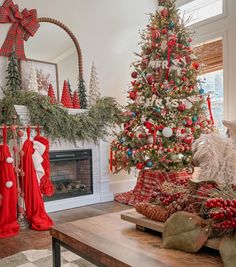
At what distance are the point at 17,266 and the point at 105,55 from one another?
11.2ft

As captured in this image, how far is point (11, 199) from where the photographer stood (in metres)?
2.93

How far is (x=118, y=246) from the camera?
112 cm

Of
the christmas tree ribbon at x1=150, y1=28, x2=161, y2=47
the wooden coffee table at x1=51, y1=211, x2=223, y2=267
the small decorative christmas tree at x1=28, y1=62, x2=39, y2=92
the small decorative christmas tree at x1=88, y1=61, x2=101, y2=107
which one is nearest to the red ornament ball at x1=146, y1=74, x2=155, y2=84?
the christmas tree ribbon at x1=150, y1=28, x2=161, y2=47

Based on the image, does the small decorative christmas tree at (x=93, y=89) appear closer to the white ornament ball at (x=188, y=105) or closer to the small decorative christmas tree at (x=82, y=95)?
the small decorative christmas tree at (x=82, y=95)

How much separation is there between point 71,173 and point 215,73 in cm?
269

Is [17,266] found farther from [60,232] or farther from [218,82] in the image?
[218,82]

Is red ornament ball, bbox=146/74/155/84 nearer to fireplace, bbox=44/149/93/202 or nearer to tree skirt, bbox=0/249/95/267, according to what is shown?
fireplace, bbox=44/149/93/202

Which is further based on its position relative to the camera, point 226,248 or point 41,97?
point 41,97

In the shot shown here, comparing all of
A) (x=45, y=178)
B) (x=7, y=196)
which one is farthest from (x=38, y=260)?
(x=45, y=178)

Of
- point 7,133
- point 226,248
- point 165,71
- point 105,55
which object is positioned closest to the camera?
point 226,248

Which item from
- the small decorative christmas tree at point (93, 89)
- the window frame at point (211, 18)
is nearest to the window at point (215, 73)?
the window frame at point (211, 18)

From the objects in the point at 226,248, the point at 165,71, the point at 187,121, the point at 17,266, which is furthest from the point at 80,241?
the point at 165,71

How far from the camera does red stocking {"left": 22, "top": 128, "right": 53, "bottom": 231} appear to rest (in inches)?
122

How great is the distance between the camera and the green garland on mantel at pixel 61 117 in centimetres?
353
